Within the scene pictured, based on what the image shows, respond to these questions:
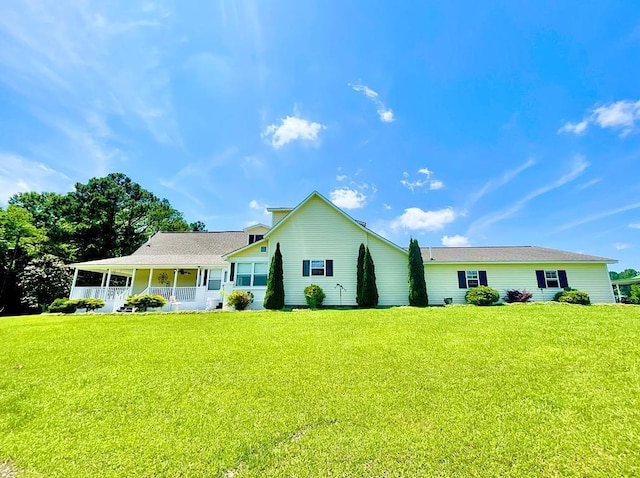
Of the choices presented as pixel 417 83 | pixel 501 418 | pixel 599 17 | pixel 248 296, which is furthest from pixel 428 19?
pixel 248 296

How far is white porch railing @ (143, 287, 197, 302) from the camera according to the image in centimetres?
1902

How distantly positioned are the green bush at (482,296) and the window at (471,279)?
110cm

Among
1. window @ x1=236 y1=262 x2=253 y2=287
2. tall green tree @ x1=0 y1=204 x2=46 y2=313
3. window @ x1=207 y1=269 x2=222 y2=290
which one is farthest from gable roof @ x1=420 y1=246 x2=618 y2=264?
tall green tree @ x1=0 y1=204 x2=46 y2=313

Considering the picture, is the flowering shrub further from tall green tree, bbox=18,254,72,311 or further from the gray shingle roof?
tall green tree, bbox=18,254,72,311

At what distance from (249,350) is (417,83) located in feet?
47.1

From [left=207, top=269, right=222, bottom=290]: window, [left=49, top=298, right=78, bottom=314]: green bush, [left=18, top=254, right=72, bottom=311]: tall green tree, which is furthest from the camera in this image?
[left=18, top=254, right=72, bottom=311]: tall green tree

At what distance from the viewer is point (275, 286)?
17.6m

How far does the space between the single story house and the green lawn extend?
28.7 feet

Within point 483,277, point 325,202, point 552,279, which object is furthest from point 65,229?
point 552,279

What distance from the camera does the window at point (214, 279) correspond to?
19.9 metres

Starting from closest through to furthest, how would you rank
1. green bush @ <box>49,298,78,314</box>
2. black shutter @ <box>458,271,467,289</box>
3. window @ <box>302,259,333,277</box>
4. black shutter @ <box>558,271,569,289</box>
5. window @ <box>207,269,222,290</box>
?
1. green bush @ <box>49,298,78,314</box>
2. black shutter @ <box>558,271,569,289</box>
3. window @ <box>302,259,333,277</box>
4. black shutter @ <box>458,271,467,289</box>
5. window @ <box>207,269,222,290</box>

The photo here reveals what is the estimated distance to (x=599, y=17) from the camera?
10.9 meters

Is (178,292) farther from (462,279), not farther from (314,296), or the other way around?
(462,279)

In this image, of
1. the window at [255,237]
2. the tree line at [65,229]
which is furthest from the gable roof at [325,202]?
the tree line at [65,229]
